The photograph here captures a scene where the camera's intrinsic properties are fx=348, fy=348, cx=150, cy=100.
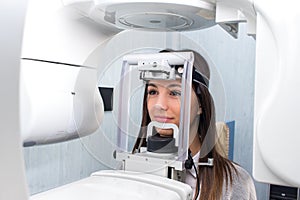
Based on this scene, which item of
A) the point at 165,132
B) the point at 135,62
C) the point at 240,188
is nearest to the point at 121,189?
the point at 165,132

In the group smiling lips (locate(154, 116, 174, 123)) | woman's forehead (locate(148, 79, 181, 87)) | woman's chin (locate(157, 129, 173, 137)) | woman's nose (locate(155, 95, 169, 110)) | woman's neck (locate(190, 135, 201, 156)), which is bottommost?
woman's neck (locate(190, 135, 201, 156))

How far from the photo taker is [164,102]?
0.95 metres

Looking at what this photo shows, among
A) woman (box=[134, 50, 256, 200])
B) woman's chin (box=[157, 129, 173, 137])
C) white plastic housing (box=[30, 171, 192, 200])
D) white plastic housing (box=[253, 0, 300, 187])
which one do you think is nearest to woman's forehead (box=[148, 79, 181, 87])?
woman (box=[134, 50, 256, 200])

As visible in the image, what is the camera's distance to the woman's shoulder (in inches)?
43.4

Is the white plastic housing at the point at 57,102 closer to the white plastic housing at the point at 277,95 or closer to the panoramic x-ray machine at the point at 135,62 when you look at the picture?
the panoramic x-ray machine at the point at 135,62

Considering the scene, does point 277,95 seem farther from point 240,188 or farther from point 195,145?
point 240,188

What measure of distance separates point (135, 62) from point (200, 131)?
0.91 ft

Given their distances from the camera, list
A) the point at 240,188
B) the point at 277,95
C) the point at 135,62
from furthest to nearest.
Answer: the point at 240,188, the point at 135,62, the point at 277,95

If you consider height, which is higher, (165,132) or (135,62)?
(135,62)

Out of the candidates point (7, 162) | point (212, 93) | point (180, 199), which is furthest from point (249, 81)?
point (7, 162)

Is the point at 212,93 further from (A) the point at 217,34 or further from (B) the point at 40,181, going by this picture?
(A) the point at 217,34

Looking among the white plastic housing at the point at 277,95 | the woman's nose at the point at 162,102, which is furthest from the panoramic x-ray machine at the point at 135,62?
the woman's nose at the point at 162,102

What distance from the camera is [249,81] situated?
7.48 ft

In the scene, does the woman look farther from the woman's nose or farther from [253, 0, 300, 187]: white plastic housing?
[253, 0, 300, 187]: white plastic housing
